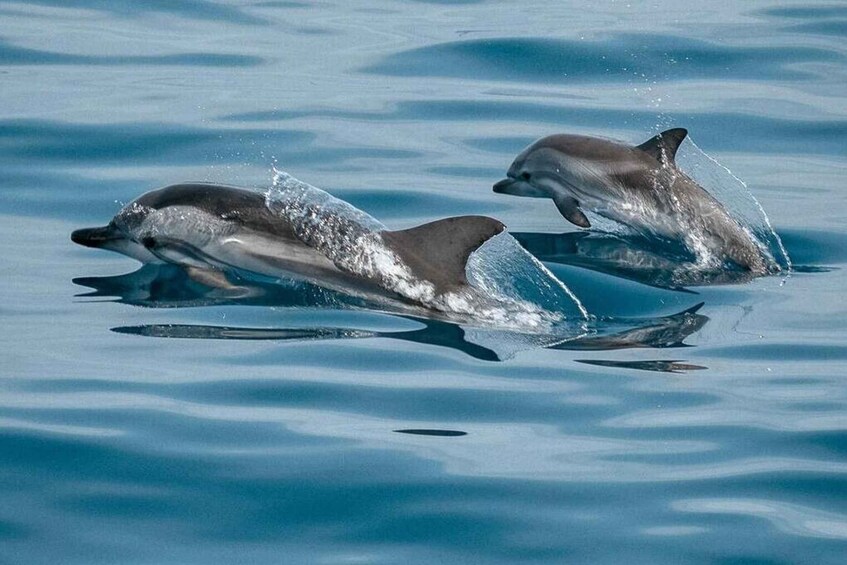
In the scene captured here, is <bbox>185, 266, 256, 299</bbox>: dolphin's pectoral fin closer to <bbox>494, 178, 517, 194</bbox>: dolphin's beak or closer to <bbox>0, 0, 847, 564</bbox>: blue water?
<bbox>0, 0, 847, 564</bbox>: blue water

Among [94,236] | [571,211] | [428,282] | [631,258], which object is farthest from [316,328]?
[571,211]

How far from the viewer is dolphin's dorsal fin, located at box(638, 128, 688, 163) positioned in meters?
11.2

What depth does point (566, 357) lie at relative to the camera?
778 centimetres

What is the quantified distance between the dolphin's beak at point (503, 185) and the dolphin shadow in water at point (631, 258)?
0.88 meters

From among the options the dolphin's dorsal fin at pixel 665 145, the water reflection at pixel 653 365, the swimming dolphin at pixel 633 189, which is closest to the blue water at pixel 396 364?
the water reflection at pixel 653 365

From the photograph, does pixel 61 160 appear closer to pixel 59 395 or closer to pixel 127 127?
pixel 127 127

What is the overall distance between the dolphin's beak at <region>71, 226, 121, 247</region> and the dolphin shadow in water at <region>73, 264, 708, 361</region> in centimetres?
29

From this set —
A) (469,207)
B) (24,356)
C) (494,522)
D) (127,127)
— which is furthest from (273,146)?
(494,522)

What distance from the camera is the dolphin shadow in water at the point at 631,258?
966 centimetres

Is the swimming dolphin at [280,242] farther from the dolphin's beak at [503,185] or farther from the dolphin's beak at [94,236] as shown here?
the dolphin's beak at [503,185]

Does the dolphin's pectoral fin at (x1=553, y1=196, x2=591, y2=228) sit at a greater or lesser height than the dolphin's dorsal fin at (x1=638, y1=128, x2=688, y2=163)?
lesser

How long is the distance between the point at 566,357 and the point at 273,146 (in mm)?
5764

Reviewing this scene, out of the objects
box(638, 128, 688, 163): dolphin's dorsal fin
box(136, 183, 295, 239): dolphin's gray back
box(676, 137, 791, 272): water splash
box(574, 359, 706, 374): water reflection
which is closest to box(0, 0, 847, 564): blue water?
box(574, 359, 706, 374): water reflection

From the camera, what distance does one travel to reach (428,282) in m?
8.65
